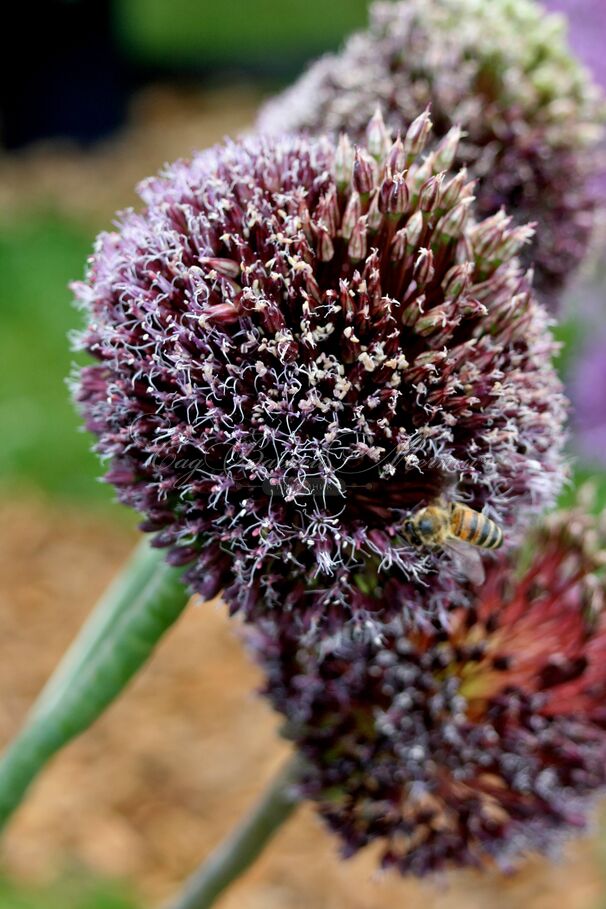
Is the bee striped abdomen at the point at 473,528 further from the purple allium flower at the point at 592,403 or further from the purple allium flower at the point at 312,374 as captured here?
the purple allium flower at the point at 592,403

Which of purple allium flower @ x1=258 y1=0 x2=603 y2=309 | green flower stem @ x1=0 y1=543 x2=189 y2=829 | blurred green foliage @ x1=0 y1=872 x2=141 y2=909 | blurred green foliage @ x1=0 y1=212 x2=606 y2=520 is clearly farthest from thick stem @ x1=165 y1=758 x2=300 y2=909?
blurred green foliage @ x1=0 y1=212 x2=606 y2=520

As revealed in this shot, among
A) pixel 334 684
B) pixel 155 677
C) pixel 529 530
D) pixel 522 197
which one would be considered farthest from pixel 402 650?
pixel 155 677

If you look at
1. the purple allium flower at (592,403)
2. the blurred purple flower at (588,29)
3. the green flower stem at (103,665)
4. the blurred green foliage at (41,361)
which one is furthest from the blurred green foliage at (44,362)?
the green flower stem at (103,665)

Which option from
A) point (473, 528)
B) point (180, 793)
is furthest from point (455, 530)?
point (180, 793)

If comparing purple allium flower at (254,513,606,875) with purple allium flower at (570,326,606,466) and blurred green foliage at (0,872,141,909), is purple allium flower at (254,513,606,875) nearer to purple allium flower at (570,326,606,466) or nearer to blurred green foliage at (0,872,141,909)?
blurred green foliage at (0,872,141,909)

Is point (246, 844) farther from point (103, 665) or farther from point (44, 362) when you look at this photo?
point (44, 362)

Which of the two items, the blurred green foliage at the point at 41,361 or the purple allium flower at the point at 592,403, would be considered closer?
the purple allium flower at the point at 592,403
